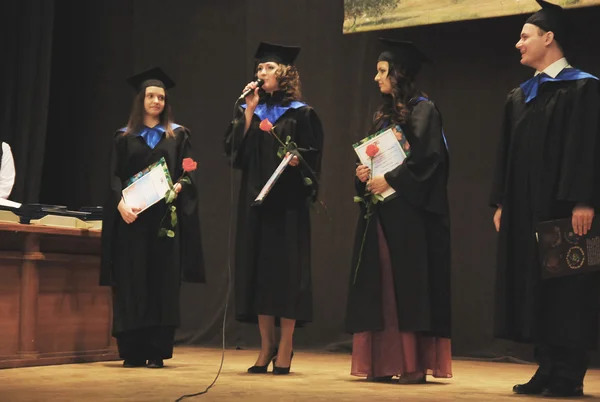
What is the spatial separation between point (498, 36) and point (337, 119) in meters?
1.43

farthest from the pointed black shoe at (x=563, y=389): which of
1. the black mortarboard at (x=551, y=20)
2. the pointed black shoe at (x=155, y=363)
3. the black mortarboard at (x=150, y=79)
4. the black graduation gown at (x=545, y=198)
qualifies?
the black mortarboard at (x=150, y=79)

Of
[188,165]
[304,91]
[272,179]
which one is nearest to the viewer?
[272,179]

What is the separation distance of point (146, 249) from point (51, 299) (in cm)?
71

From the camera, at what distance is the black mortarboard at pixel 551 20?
172 inches

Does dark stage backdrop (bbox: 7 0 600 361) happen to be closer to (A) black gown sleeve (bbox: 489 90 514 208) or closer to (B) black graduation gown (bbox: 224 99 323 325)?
(B) black graduation gown (bbox: 224 99 323 325)

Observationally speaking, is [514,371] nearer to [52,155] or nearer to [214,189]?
[214,189]

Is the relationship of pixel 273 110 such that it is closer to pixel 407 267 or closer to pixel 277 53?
pixel 277 53

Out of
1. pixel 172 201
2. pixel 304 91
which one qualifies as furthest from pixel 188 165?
pixel 304 91

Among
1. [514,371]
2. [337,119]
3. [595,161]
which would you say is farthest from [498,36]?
[595,161]

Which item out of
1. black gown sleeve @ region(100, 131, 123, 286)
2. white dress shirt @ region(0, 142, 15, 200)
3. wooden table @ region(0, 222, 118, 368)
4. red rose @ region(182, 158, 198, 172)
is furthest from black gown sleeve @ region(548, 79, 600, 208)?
white dress shirt @ region(0, 142, 15, 200)

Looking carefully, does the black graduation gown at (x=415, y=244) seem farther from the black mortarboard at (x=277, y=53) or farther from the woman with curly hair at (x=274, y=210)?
the black mortarboard at (x=277, y=53)

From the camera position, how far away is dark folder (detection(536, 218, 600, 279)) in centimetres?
405

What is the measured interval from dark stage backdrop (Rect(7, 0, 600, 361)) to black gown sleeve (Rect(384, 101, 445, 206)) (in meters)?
2.17

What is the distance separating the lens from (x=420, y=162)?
475cm
